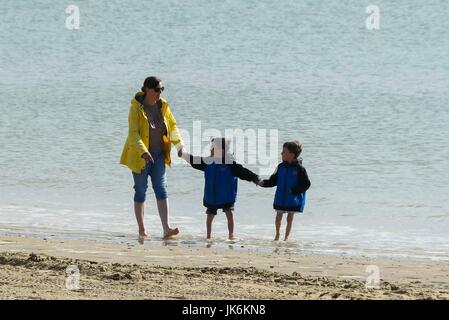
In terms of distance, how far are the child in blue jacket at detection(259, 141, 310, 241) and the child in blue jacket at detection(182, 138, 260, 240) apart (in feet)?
0.79

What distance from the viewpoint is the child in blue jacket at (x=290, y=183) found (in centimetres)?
1105

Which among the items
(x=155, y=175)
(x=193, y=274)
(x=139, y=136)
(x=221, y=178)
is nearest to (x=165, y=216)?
(x=155, y=175)

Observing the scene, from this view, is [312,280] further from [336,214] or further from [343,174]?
[343,174]

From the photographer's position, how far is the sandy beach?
7957mm

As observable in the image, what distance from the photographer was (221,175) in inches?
434

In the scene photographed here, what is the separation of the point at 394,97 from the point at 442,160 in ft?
27.2

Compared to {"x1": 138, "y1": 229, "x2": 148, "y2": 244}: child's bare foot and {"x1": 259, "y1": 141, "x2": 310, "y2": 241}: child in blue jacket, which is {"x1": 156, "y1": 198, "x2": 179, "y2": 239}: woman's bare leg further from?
{"x1": 259, "y1": 141, "x2": 310, "y2": 241}: child in blue jacket

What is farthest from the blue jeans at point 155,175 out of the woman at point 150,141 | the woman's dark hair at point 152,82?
the woman's dark hair at point 152,82

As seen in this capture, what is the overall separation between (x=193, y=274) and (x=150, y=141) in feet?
7.30

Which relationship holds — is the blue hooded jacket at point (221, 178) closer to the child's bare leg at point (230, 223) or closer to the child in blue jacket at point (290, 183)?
the child's bare leg at point (230, 223)

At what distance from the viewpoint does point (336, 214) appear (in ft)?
43.9

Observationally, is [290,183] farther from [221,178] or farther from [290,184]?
[221,178]

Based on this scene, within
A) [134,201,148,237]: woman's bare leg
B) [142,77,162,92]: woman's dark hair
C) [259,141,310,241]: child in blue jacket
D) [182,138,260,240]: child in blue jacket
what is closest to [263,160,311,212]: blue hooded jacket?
[259,141,310,241]: child in blue jacket
